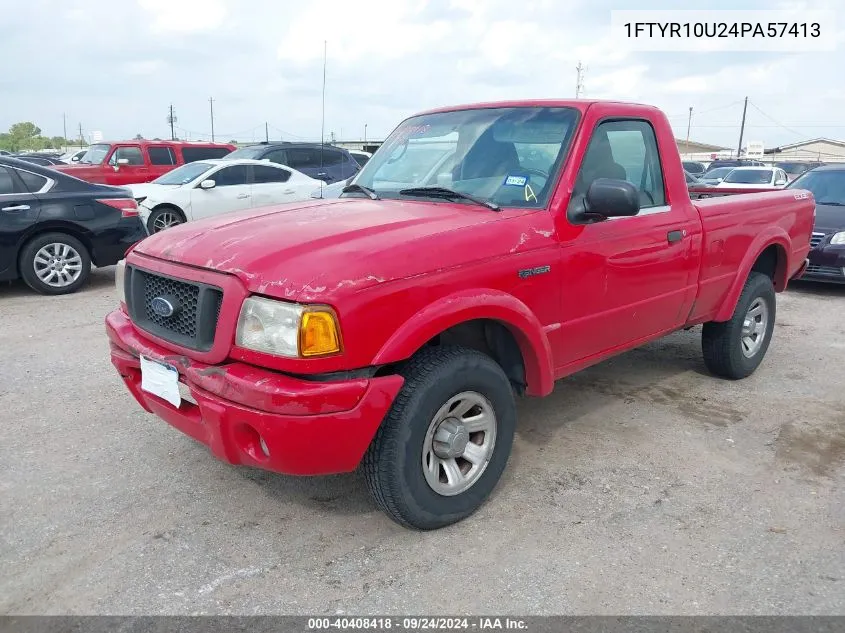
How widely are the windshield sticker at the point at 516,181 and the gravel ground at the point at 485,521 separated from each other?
57.8 inches

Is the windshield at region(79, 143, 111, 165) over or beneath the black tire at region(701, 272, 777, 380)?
over

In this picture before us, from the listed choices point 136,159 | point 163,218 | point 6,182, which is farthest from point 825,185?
point 136,159

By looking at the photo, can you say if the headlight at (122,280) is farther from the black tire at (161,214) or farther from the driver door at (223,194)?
the driver door at (223,194)

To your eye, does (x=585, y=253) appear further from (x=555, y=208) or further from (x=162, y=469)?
(x=162, y=469)

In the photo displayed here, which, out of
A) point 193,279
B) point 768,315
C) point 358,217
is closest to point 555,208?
point 358,217

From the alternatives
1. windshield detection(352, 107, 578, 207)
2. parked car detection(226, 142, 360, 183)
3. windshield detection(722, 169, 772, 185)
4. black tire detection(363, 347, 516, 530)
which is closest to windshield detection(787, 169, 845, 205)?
windshield detection(352, 107, 578, 207)

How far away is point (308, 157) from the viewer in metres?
14.1

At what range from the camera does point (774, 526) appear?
310 centimetres

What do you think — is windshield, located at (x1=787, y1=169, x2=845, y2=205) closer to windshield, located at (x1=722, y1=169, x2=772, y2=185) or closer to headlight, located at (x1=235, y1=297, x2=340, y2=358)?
headlight, located at (x1=235, y1=297, x2=340, y2=358)

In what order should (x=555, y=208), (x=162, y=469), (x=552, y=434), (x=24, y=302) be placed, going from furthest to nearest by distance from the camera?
(x=24, y=302), (x=552, y=434), (x=162, y=469), (x=555, y=208)

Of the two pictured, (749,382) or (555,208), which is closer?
(555,208)

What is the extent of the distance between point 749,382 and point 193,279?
4080 millimetres

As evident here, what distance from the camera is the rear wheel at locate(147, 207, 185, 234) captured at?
10672mm

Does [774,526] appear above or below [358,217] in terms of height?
below
